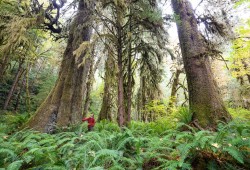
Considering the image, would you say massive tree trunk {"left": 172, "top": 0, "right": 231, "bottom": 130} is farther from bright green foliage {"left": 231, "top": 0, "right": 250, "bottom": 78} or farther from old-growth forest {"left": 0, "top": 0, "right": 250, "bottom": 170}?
bright green foliage {"left": 231, "top": 0, "right": 250, "bottom": 78}

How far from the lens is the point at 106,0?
19.8 feet

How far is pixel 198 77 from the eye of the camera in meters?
4.84

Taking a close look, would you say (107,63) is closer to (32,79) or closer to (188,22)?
(188,22)

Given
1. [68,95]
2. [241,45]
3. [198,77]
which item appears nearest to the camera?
[198,77]

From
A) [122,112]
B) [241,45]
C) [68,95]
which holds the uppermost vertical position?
[241,45]

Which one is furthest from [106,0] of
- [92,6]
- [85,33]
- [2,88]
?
[2,88]

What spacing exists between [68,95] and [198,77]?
169 inches

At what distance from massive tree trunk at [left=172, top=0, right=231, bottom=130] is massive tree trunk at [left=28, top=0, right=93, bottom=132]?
2981mm

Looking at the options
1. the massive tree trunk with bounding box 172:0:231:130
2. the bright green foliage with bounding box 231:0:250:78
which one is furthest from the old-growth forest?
the bright green foliage with bounding box 231:0:250:78

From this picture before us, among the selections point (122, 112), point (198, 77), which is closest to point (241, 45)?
point (198, 77)

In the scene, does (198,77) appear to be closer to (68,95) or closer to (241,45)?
(68,95)

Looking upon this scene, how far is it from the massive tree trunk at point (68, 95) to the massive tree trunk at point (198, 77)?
298cm

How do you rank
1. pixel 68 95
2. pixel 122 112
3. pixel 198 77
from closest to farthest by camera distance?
pixel 198 77
pixel 122 112
pixel 68 95

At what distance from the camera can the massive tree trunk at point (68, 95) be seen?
243 inches
